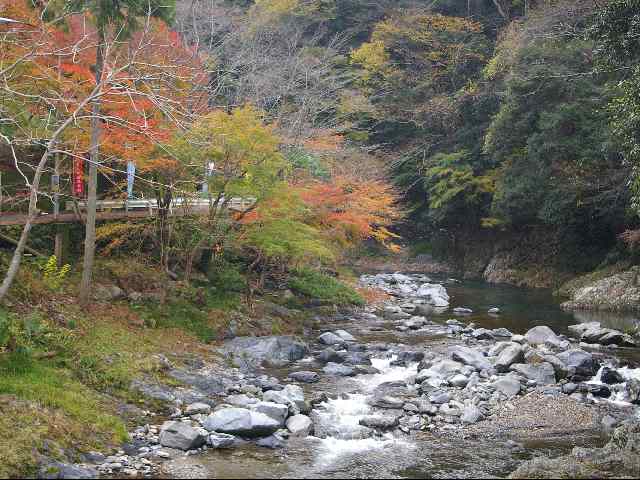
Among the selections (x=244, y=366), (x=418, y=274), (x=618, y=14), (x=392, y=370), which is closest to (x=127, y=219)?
(x=244, y=366)

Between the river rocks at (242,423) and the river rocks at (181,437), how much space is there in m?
0.39

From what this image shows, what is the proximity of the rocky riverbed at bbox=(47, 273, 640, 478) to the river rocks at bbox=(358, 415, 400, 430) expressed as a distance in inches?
0.7

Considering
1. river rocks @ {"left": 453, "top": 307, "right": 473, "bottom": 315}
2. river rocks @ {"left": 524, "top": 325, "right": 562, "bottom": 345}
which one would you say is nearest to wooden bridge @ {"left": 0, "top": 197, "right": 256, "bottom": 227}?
river rocks @ {"left": 524, "top": 325, "right": 562, "bottom": 345}

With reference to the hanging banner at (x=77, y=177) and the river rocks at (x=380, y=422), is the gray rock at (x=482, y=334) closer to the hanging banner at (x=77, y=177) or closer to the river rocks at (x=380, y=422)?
the river rocks at (x=380, y=422)

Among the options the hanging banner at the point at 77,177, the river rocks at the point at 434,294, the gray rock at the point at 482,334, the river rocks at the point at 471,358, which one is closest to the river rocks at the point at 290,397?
the river rocks at the point at 471,358

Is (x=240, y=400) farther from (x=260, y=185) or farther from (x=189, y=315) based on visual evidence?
(x=260, y=185)

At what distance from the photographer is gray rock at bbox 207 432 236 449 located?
10039 mm

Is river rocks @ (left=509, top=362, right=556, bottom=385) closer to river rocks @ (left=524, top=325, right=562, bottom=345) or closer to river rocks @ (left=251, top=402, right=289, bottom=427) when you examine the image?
river rocks @ (left=524, top=325, right=562, bottom=345)

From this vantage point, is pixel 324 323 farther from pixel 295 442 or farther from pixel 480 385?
pixel 295 442

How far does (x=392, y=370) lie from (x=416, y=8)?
1468 inches

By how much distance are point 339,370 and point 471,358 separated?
329 centimetres

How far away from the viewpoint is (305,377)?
47.6 feet

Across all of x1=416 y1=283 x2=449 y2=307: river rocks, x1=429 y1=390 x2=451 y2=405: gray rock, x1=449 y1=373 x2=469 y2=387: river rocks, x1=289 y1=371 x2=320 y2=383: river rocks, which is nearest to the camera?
x1=429 y1=390 x2=451 y2=405: gray rock

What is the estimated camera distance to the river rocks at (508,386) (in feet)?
44.0
